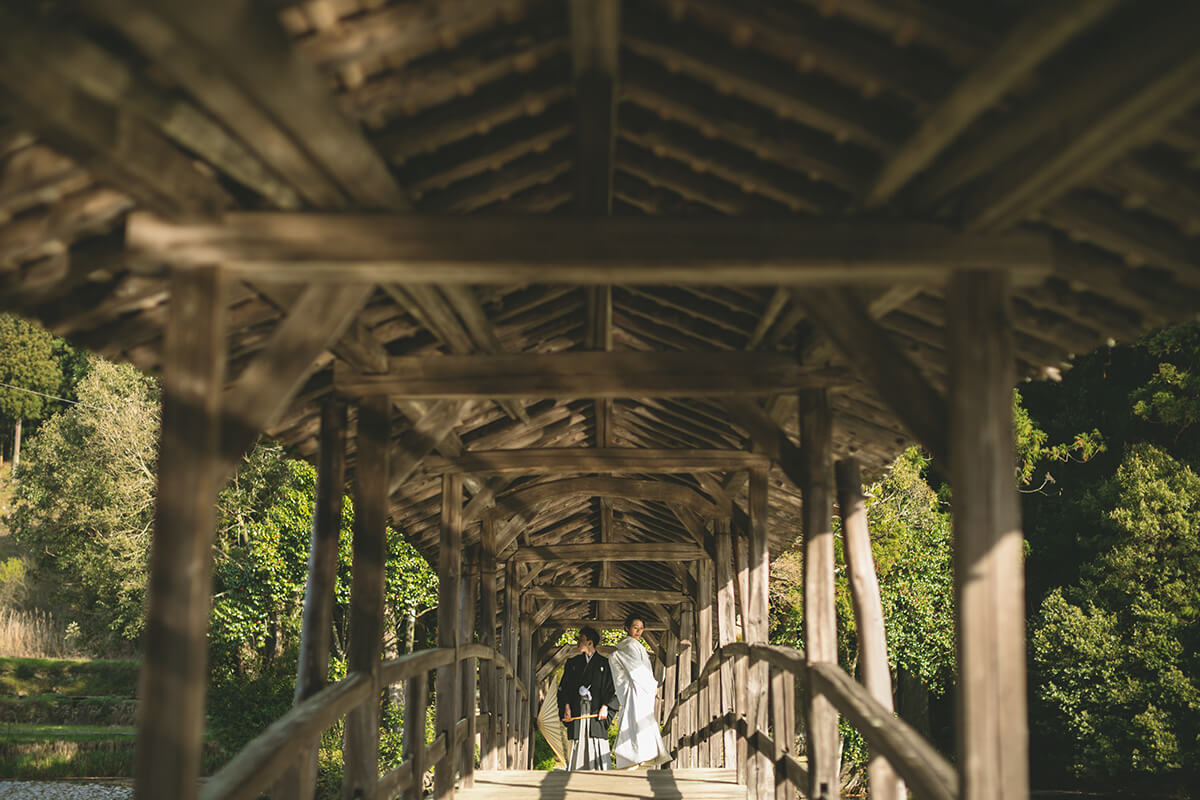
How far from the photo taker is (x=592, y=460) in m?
8.93

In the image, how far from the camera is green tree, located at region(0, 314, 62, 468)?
43750 millimetres

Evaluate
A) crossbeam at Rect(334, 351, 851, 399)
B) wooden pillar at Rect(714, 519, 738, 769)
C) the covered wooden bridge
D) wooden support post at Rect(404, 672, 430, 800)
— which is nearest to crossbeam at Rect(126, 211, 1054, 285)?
the covered wooden bridge

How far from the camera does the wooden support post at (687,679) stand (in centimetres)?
1402

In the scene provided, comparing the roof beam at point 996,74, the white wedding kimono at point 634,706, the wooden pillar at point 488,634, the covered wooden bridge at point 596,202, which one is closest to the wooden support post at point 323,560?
the covered wooden bridge at point 596,202

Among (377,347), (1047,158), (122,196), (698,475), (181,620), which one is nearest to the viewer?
(1047,158)

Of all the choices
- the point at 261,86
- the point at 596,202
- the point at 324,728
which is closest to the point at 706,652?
the point at 324,728

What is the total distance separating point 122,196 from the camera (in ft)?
12.3

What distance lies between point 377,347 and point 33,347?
43436 millimetres

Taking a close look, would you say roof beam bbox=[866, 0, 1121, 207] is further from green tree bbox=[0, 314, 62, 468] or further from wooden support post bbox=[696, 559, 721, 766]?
green tree bbox=[0, 314, 62, 468]

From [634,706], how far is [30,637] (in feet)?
90.7

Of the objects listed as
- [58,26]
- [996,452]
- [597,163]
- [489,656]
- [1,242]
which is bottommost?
[489,656]

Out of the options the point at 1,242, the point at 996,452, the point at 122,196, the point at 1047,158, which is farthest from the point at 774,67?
the point at 1,242

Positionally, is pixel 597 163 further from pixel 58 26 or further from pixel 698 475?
pixel 698 475

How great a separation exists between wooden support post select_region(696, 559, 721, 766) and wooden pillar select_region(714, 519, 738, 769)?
0.28 meters
